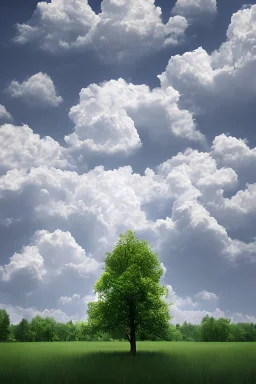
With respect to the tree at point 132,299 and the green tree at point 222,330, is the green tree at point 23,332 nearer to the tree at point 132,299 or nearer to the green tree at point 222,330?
the green tree at point 222,330

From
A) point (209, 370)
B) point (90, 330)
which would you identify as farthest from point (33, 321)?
point (209, 370)

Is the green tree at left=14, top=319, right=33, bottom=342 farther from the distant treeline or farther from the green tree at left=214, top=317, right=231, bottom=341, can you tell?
the green tree at left=214, top=317, right=231, bottom=341

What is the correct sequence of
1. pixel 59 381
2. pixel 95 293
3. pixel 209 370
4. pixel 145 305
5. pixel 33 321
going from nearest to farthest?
pixel 59 381, pixel 209 370, pixel 145 305, pixel 95 293, pixel 33 321

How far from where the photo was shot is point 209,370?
2833 cm

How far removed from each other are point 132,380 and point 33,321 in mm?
162284

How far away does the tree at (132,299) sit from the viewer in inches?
1532

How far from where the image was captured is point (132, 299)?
39.5 meters

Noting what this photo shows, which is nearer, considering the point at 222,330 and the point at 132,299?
the point at 132,299

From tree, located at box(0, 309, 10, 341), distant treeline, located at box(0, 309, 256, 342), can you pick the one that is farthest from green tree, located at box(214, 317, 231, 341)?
tree, located at box(0, 309, 10, 341)

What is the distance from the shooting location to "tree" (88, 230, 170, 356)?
38.9 metres

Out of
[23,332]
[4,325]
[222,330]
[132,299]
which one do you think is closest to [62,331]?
[23,332]

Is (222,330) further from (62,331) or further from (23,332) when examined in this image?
(23,332)

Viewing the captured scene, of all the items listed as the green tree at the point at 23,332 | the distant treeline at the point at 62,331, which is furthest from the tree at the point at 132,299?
the green tree at the point at 23,332

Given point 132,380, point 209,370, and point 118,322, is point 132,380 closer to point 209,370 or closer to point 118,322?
point 209,370
